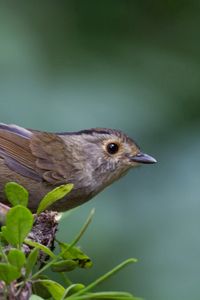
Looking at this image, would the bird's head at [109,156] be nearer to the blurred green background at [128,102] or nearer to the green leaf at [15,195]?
the blurred green background at [128,102]

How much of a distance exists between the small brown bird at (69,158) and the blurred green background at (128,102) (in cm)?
17

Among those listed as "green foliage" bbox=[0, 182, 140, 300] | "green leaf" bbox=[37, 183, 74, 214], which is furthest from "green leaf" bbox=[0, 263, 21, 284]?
"green leaf" bbox=[37, 183, 74, 214]

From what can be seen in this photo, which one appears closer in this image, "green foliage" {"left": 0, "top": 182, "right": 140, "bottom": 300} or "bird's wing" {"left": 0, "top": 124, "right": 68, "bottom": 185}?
"green foliage" {"left": 0, "top": 182, "right": 140, "bottom": 300}

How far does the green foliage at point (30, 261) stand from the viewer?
6.90ft

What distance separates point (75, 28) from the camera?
5.99 meters

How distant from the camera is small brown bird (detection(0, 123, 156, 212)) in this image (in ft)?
15.4

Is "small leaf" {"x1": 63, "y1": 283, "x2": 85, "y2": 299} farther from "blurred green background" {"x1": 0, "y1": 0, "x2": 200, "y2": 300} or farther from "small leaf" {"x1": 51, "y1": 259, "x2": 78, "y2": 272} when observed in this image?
"blurred green background" {"x1": 0, "y1": 0, "x2": 200, "y2": 300}

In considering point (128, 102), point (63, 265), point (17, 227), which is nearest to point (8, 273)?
point (17, 227)

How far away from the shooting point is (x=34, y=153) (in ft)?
16.1

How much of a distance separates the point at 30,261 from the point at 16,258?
0.11 feet

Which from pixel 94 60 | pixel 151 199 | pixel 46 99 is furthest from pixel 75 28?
pixel 151 199

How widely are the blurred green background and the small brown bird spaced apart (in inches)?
6.6

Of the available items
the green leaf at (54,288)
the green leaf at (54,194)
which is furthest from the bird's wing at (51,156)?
the green leaf at (54,288)

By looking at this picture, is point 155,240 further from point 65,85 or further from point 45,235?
point 45,235
